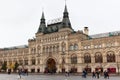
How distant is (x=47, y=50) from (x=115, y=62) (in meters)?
32.3

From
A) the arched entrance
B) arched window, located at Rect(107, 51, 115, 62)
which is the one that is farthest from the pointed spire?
arched window, located at Rect(107, 51, 115, 62)

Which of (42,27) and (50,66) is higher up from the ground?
(42,27)

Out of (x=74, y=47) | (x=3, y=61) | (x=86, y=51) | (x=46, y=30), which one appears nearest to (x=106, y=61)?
(x=86, y=51)

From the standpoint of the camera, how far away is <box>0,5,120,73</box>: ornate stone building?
76.8 meters

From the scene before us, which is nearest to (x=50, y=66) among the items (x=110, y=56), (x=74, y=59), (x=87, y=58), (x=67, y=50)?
(x=67, y=50)

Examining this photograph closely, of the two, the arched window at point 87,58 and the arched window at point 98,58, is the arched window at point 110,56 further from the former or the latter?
the arched window at point 87,58

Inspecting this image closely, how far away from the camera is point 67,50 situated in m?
88.1

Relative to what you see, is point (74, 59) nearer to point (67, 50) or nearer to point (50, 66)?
point (67, 50)

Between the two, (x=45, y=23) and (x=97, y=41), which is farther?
(x=45, y=23)

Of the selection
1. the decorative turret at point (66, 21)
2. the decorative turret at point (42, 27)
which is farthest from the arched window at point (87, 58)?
the decorative turret at point (42, 27)

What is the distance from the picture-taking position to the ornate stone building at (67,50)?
→ 7675 cm

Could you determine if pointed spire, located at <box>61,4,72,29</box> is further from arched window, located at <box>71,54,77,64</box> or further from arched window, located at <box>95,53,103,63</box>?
arched window, located at <box>95,53,103,63</box>

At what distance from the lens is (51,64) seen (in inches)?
3792

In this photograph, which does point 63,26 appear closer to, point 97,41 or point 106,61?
point 97,41
